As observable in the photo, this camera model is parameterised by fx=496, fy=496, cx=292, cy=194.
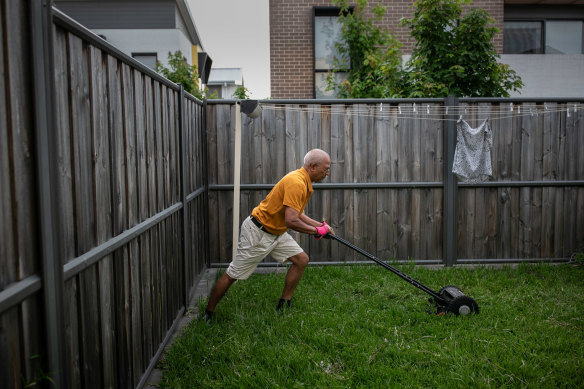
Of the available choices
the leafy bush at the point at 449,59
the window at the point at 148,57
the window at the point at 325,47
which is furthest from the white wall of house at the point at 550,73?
the window at the point at 148,57

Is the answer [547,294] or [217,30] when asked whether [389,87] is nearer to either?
[547,294]

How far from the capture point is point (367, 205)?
7.20 meters

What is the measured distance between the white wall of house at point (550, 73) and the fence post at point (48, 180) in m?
12.0

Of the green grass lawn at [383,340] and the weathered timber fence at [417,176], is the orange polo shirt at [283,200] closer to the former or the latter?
the green grass lawn at [383,340]

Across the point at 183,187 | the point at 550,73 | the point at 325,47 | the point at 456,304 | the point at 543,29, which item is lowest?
the point at 456,304

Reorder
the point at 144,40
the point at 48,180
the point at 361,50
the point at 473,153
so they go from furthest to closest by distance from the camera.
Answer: the point at 144,40, the point at 361,50, the point at 473,153, the point at 48,180

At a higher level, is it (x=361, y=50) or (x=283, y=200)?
(x=361, y=50)

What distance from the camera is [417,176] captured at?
7168mm

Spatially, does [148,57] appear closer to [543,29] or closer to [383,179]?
[543,29]

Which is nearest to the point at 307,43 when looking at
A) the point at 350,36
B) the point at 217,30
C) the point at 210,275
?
the point at 350,36

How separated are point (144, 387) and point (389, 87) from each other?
7.04 m

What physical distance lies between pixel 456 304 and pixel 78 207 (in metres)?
3.75

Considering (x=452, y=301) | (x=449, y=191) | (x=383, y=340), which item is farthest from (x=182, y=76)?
(x=383, y=340)

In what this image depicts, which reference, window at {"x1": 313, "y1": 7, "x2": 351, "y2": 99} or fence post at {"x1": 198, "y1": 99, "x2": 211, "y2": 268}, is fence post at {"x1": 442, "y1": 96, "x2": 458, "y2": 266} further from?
window at {"x1": 313, "y1": 7, "x2": 351, "y2": 99}
